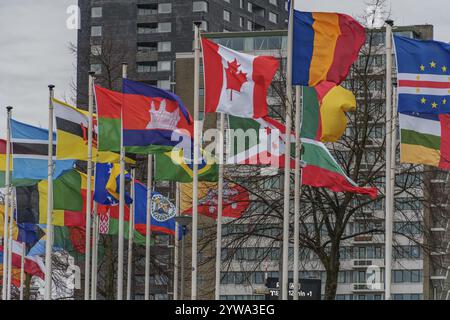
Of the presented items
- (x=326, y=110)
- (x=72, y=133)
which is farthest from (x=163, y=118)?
(x=72, y=133)

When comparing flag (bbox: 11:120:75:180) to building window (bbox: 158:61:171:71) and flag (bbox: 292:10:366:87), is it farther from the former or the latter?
building window (bbox: 158:61:171:71)

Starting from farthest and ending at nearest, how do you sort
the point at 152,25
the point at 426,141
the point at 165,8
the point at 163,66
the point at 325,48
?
the point at 152,25 → the point at 163,66 → the point at 165,8 → the point at 325,48 → the point at 426,141

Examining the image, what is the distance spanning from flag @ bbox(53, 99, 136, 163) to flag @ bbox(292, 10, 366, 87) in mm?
10257

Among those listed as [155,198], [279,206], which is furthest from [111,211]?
[279,206]

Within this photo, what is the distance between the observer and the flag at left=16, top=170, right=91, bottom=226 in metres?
45.0

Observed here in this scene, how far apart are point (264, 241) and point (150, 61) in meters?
69.7

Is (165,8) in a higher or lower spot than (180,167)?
higher

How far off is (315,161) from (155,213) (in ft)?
50.2

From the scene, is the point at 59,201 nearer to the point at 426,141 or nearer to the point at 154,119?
the point at 154,119

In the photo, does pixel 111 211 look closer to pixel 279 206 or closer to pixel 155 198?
pixel 155 198

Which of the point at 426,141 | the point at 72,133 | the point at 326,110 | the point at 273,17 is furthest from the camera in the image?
the point at 273,17

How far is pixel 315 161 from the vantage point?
35.2 m

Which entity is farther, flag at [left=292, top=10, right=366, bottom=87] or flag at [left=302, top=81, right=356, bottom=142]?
flag at [left=302, top=81, right=356, bottom=142]

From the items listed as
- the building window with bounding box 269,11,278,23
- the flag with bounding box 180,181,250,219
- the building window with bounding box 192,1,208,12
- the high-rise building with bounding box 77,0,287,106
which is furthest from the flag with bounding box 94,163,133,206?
the building window with bounding box 269,11,278,23
